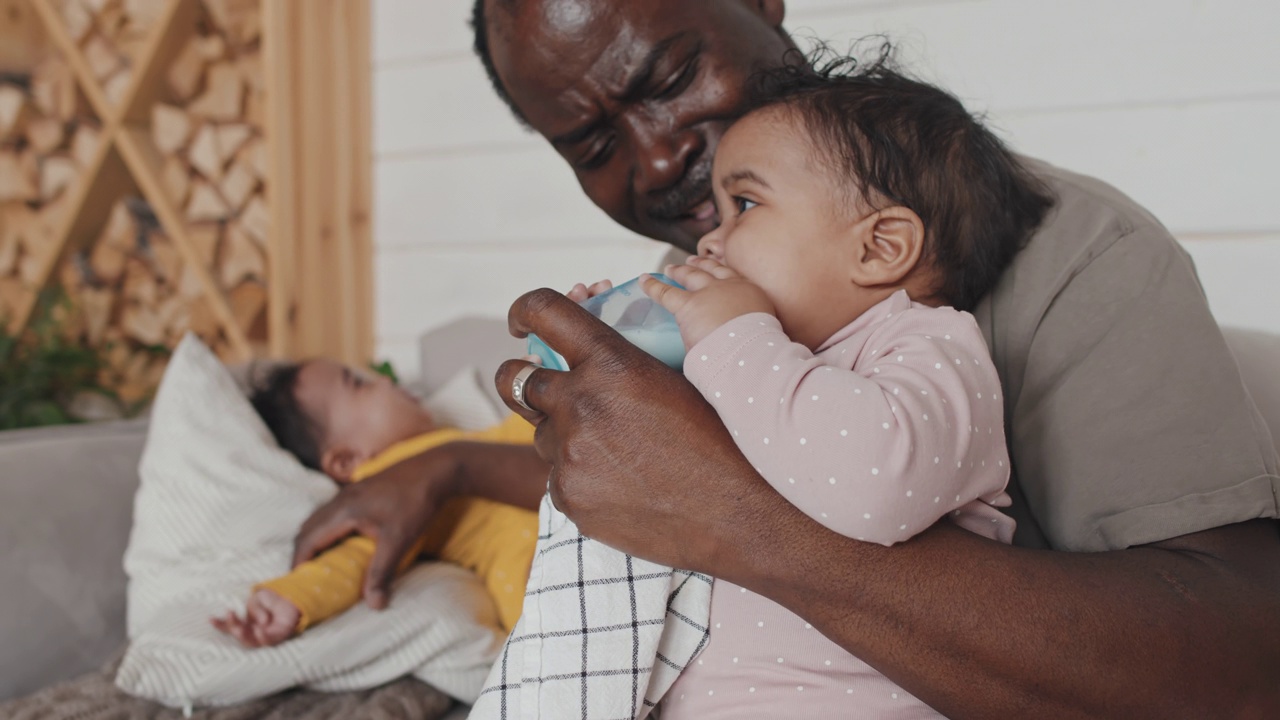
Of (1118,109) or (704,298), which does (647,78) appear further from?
(1118,109)

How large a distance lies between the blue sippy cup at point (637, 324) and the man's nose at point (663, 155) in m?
0.44

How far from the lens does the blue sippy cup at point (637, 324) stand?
Answer: 3.19 feet

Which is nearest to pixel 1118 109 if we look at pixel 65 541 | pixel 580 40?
pixel 580 40

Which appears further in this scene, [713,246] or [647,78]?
[647,78]

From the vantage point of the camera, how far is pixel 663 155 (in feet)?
4.65

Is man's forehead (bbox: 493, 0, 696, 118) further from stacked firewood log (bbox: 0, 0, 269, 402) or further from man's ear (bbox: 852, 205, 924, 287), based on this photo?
stacked firewood log (bbox: 0, 0, 269, 402)

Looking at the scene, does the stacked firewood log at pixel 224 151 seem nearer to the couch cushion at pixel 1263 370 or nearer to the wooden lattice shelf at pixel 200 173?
the wooden lattice shelf at pixel 200 173

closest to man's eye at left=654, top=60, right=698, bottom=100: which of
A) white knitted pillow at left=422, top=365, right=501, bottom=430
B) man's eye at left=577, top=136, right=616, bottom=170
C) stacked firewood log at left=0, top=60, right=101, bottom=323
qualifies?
man's eye at left=577, top=136, right=616, bottom=170

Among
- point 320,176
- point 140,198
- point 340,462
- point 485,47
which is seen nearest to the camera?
point 485,47

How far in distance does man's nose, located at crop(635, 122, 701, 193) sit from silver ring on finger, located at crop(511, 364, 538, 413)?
0.55 m

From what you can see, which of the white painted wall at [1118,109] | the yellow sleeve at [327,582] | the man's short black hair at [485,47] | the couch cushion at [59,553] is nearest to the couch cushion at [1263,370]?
the white painted wall at [1118,109]

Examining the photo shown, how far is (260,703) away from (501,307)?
1.40 meters

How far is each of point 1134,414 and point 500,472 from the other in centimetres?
94

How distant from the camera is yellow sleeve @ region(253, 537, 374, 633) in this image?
1491 mm
